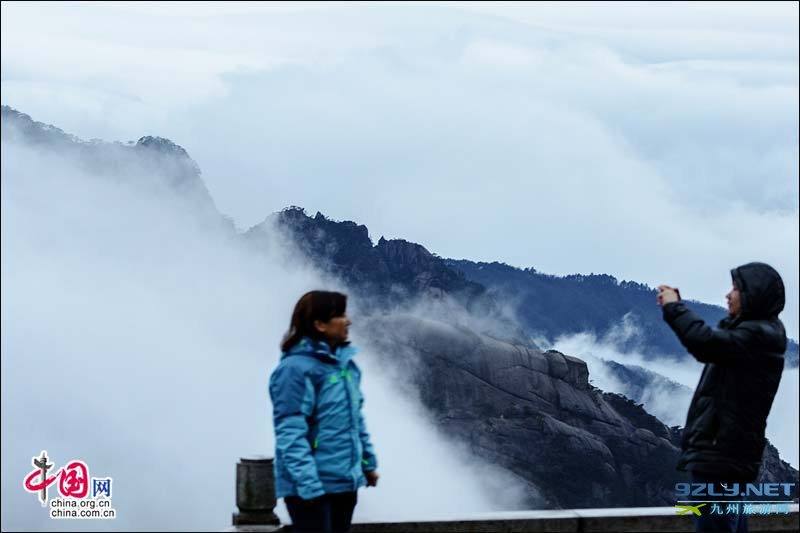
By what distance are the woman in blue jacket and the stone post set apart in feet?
8.40

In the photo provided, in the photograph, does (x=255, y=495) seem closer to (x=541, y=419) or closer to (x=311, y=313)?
(x=311, y=313)

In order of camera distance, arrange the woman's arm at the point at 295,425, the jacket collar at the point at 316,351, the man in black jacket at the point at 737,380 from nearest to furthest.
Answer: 1. the woman's arm at the point at 295,425
2. the jacket collar at the point at 316,351
3. the man in black jacket at the point at 737,380

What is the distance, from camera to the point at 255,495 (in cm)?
889

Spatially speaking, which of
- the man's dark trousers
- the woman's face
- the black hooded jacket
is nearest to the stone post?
the man's dark trousers

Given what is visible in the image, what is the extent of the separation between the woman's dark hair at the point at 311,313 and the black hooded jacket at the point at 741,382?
1.92m

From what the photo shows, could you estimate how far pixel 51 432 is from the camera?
15675 centimetres

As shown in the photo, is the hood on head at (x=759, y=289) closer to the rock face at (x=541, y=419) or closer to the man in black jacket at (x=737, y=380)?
the man in black jacket at (x=737, y=380)

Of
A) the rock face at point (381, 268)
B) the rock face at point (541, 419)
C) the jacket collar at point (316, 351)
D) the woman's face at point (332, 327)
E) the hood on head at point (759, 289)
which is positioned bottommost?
the jacket collar at point (316, 351)

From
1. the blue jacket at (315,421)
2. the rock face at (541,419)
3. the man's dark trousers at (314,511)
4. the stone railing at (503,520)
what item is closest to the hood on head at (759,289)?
the blue jacket at (315,421)

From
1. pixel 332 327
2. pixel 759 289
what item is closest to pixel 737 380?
pixel 759 289

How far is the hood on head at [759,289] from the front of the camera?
22.4ft

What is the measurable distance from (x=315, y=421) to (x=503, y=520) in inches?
154

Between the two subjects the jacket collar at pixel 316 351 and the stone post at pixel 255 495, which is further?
the stone post at pixel 255 495

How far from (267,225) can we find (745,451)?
516 feet
